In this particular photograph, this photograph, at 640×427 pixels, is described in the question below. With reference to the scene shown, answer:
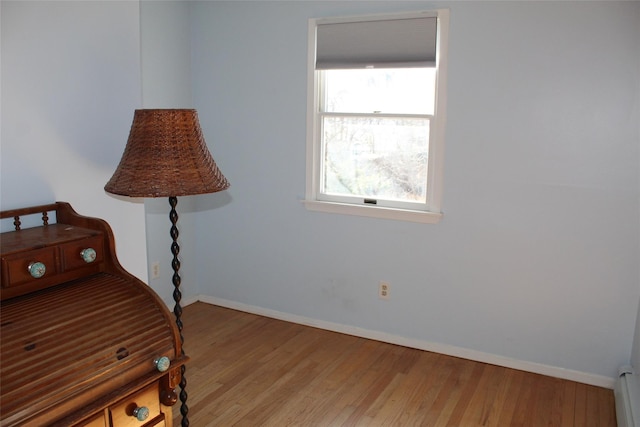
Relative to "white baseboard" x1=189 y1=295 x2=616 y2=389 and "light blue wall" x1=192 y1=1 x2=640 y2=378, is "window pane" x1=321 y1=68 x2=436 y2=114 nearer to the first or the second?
"light blue wall" x1=192 y1=1 x2=640 y2=378

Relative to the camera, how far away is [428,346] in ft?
11.2

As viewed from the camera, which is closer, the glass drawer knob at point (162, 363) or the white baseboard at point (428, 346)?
the glass drawer knob at point (162, 363)

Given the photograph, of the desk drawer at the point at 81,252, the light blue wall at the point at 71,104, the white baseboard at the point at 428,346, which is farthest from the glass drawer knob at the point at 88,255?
the white baseboard at the point at 428,346

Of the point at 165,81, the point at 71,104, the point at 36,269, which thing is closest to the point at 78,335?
the point at 36,269

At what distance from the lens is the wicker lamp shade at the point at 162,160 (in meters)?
1.73

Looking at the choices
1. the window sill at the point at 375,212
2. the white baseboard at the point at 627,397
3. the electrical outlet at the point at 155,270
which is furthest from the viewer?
the electrical outlet at the point at 155,270

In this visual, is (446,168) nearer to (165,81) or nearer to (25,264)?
(165,81)

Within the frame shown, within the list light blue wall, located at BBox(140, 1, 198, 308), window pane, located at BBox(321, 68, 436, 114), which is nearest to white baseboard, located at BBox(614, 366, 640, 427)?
window pane, located at BBox(321, 68, 436, 114)

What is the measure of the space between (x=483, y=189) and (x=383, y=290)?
2.96 feet

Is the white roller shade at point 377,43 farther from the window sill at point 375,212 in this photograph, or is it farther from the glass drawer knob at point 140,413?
the glass drawer knob at point 140,413

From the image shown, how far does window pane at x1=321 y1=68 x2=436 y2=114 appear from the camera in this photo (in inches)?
127

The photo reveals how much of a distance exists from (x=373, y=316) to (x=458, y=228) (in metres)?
0.82

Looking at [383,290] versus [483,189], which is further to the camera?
[383,290]

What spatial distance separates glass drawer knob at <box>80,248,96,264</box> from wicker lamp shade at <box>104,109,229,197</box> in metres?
0.20
